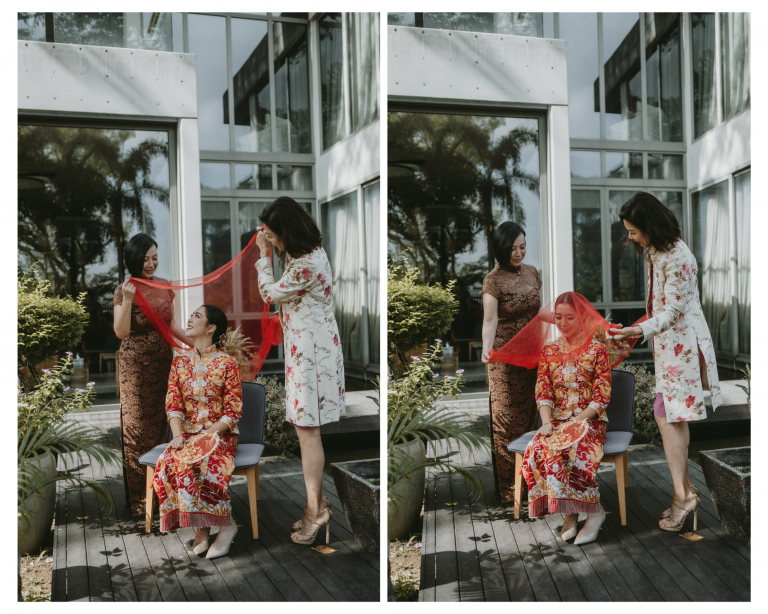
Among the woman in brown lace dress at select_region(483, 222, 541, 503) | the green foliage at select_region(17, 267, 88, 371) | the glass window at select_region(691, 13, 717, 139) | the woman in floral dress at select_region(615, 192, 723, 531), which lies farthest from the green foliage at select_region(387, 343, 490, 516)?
the glass window at select_region(691, 13, 717, 139)

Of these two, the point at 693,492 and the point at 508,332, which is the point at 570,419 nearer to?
the point at 508,332

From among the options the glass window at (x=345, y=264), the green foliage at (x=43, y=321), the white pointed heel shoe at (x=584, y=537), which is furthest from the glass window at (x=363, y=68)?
the white pointed heel shoe at (x=584, y=537)

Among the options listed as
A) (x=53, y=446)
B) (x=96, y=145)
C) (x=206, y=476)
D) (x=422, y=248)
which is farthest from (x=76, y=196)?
(x=422, y=248)

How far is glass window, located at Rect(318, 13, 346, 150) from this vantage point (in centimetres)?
266

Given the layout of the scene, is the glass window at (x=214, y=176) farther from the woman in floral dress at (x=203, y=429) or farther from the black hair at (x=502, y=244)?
the black hair at (x=502, y=244)

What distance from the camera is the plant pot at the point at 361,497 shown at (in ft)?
8.36

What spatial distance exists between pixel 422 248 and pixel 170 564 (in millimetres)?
1773

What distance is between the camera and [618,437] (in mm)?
2623

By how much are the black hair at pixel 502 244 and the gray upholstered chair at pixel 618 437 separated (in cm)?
74

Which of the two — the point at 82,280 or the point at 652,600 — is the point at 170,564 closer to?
the point at 82,280

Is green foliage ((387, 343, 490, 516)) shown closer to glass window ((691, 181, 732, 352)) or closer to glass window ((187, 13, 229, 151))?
glass window ((691, 181, 732, 352))

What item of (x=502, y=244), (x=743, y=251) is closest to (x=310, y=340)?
(x=502, y=244)

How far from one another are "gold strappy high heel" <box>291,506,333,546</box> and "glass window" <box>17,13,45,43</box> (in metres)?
2.49

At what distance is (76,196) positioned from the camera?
254 cm
